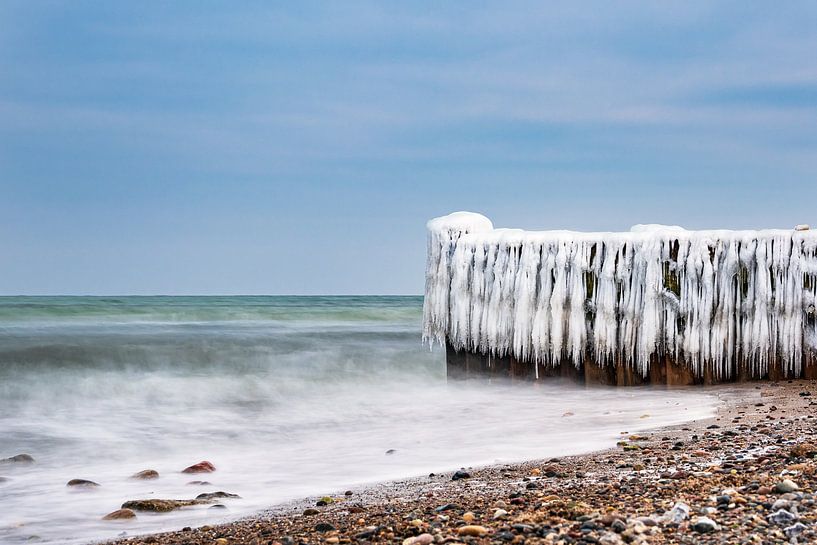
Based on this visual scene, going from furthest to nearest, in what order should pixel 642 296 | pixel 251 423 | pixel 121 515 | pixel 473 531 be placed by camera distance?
pixel 251 423 → pixel 642 296 → pixel 121 515 → pixel 473 531

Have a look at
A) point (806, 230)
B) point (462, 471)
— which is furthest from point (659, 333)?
point (462, 471)

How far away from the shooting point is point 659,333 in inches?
368

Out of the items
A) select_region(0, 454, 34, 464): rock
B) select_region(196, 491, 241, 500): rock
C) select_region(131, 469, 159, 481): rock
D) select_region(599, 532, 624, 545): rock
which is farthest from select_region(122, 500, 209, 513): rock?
select_region(599, 532, 624, 545): rock

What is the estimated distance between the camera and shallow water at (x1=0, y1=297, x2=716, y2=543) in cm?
603

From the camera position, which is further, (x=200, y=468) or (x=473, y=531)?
(x=200, y=468)

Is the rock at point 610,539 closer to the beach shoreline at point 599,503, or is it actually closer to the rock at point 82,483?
the beach shoreline at point 599,503

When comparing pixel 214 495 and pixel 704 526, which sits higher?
pixel 704 526

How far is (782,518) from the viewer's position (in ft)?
11.7

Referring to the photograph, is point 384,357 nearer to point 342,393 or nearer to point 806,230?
Answer: point 342,393

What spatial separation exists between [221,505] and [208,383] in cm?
799

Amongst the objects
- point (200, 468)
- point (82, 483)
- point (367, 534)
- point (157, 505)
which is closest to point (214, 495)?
point (157, 505)

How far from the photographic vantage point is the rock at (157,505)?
5387 millimetres

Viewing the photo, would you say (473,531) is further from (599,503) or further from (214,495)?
(214,495)

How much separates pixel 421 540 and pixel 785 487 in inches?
68.5
